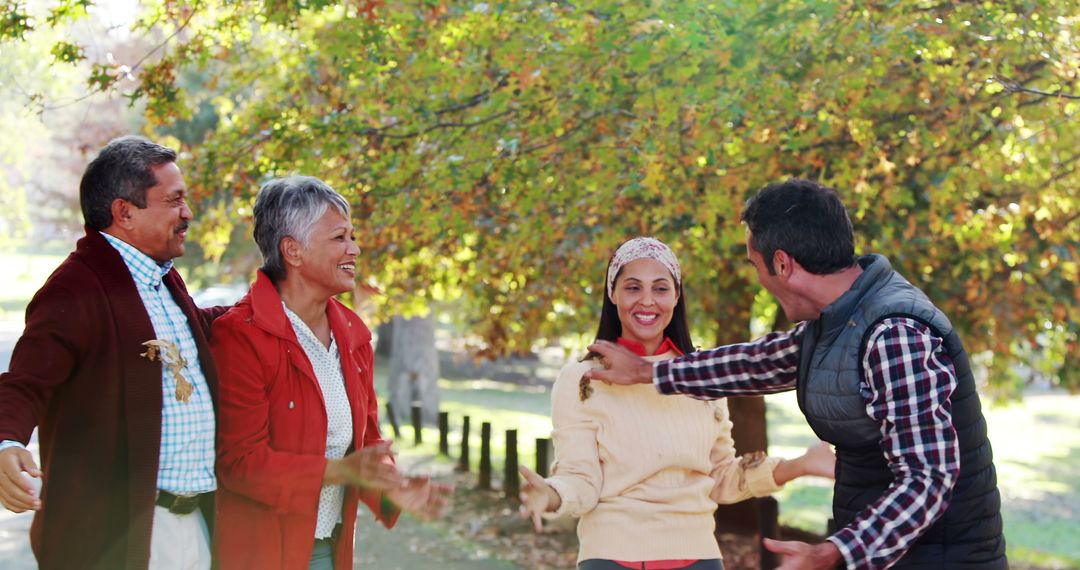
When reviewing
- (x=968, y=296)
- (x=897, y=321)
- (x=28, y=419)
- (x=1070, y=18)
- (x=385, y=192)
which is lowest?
(x=28, y=419)

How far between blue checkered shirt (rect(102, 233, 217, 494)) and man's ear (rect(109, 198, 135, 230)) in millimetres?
55

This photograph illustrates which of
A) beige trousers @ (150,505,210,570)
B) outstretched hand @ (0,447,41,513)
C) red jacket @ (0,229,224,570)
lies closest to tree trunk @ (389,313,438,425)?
beige trousers @ (150,505,210,570)

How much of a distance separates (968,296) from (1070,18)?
246 cm

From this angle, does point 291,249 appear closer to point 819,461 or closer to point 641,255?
point 641,255

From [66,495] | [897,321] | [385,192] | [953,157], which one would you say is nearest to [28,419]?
[66,495]

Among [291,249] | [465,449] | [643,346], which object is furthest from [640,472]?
[465,449]

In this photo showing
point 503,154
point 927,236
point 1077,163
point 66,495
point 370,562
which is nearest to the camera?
point 66,495

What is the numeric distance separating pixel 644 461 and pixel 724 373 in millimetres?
427

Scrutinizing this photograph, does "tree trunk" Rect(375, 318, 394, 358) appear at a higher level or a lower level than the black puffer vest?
higher

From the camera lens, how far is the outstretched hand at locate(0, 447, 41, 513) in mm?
3080

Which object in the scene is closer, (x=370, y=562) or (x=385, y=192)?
(x=385, y=192)

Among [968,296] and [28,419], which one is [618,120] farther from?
[28,419]

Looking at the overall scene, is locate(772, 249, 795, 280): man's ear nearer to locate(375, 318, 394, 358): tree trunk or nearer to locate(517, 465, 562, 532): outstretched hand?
locate(517, 465, 562, 532): outstretched hand

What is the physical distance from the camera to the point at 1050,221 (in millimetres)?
8234
